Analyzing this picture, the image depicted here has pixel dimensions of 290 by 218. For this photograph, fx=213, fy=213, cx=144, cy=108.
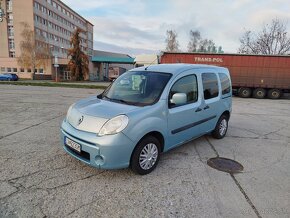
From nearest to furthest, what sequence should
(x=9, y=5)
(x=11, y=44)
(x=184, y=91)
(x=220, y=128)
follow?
(x=184, y=91), (x=220, y=128), (x=9, y=5), (x=11, y=44)

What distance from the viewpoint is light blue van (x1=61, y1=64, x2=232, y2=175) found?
319cm

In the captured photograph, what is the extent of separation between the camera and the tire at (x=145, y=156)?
3400 mm

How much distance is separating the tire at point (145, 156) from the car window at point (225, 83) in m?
2.85

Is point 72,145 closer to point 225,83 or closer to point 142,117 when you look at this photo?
point 142,117

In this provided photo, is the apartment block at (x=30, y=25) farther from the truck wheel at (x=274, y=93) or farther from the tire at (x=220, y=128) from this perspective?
the tire at (x=220, y=128)

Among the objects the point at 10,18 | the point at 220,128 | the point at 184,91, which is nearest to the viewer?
the point at 184,91

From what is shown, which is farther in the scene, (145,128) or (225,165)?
(225,165)

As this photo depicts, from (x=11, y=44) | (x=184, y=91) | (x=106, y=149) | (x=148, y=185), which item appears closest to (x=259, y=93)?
(x=184, y=91)

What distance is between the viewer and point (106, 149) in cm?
310

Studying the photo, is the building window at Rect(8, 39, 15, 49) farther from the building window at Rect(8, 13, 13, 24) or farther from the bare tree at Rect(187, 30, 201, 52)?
the bare tree at Rect(187, 30, 201, 52)

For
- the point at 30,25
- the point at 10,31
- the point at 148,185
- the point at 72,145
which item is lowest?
the point at 148,185

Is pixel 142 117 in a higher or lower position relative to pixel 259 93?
higher

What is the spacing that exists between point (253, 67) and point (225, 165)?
1679cm

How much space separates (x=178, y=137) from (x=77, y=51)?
4357 cm
